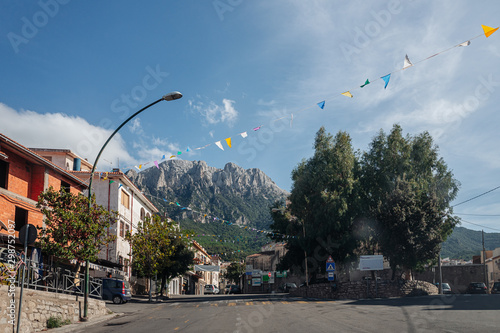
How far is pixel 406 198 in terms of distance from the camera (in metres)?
33.6

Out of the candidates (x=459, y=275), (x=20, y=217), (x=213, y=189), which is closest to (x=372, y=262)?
(x=20, y=217)

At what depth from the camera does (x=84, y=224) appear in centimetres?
1884

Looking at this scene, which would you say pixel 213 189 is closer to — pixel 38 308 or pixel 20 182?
pixel 20 182

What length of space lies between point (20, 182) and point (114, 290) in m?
10.6

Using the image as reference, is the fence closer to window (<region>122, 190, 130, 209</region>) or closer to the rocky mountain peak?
window (<region>122, 190, 130, 209</region>)

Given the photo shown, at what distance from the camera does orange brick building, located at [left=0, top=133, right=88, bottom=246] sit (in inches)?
807

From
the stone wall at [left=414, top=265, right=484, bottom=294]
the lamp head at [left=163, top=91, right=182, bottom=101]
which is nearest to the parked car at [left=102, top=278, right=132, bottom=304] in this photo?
the lamp head at [left=163, top=91, right=182, bottom=101]

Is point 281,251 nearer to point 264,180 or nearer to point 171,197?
point 171,197

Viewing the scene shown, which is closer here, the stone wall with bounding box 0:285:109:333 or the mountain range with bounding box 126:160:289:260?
the stone wall with bounding box 0:285:109:333

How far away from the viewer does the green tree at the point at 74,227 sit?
61.2 feet

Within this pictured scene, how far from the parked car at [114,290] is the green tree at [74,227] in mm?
9434

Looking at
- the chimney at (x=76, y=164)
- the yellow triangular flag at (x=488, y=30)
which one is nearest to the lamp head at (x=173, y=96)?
the yellow triangular flag at (x=488, y=30)

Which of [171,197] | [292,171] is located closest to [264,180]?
[171,197]

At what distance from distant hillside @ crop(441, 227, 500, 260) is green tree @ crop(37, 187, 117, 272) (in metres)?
117
